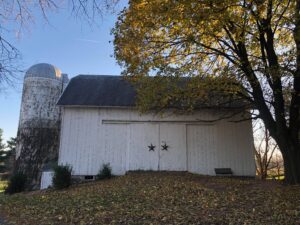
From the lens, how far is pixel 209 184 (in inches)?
399

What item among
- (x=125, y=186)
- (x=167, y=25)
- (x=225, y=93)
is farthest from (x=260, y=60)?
(x=125, y=186)

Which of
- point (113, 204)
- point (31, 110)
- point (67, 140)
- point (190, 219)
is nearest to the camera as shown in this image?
point (190, 219)

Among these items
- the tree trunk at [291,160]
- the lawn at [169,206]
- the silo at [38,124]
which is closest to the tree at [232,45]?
the tree trunk at [291,160]

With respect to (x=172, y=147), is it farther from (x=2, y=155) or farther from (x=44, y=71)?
(x=2, y=155)

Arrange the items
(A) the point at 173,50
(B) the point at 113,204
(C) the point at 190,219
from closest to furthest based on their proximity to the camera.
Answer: (C) the point at 190,219, (B) the point at 113,204, (A) the point at 173,50

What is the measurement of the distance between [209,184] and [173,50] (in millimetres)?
5039

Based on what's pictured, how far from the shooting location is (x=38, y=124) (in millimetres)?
18672

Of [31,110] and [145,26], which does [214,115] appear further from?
[31,110]

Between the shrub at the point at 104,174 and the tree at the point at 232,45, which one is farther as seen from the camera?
the shrub at the point at 104,174

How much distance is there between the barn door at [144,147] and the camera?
14.6m

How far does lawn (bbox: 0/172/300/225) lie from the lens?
618 centimetres

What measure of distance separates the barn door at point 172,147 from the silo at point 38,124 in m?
7.16

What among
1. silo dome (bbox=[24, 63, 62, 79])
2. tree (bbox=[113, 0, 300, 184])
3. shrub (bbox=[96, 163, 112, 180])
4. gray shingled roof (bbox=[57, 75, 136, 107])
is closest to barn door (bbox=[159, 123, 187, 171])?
gray shingled roof (bbox=[57, 75, 136, 107])

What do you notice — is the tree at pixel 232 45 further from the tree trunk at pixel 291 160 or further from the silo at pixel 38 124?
the silo at pixel 38 124
